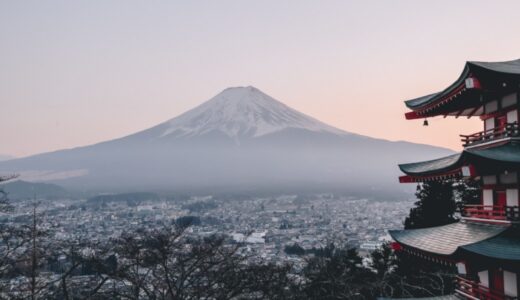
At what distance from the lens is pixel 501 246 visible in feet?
26.7

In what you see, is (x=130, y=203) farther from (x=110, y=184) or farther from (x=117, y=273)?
(x=117, y=273)

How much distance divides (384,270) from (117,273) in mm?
11499

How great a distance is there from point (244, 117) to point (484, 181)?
412 feet

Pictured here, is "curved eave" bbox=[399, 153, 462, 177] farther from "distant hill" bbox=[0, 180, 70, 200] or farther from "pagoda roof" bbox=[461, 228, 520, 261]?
"distant hill" bbox=[0, 180, 70, 200]

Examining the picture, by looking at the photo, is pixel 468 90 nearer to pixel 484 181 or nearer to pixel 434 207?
pixel 484 181

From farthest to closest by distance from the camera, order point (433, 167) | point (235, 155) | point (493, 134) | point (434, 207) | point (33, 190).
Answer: point (235, 155) → point (33, 190) → point (434, 207) → point (433, 167) → point (493, 134)

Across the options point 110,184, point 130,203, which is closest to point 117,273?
point 130,203

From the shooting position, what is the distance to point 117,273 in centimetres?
1290

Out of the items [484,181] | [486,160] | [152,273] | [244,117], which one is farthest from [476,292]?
[244,117]

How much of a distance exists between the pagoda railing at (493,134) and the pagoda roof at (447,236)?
1400 millimetres

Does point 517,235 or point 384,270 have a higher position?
point 517,235

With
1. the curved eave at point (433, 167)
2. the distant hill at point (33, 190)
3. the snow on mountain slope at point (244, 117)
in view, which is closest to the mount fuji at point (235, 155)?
the snow on mountain slope at point (244, 117)

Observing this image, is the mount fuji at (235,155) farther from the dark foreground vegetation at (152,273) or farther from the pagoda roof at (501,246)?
the pagoda roof at (501,246)

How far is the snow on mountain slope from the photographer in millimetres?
132500
